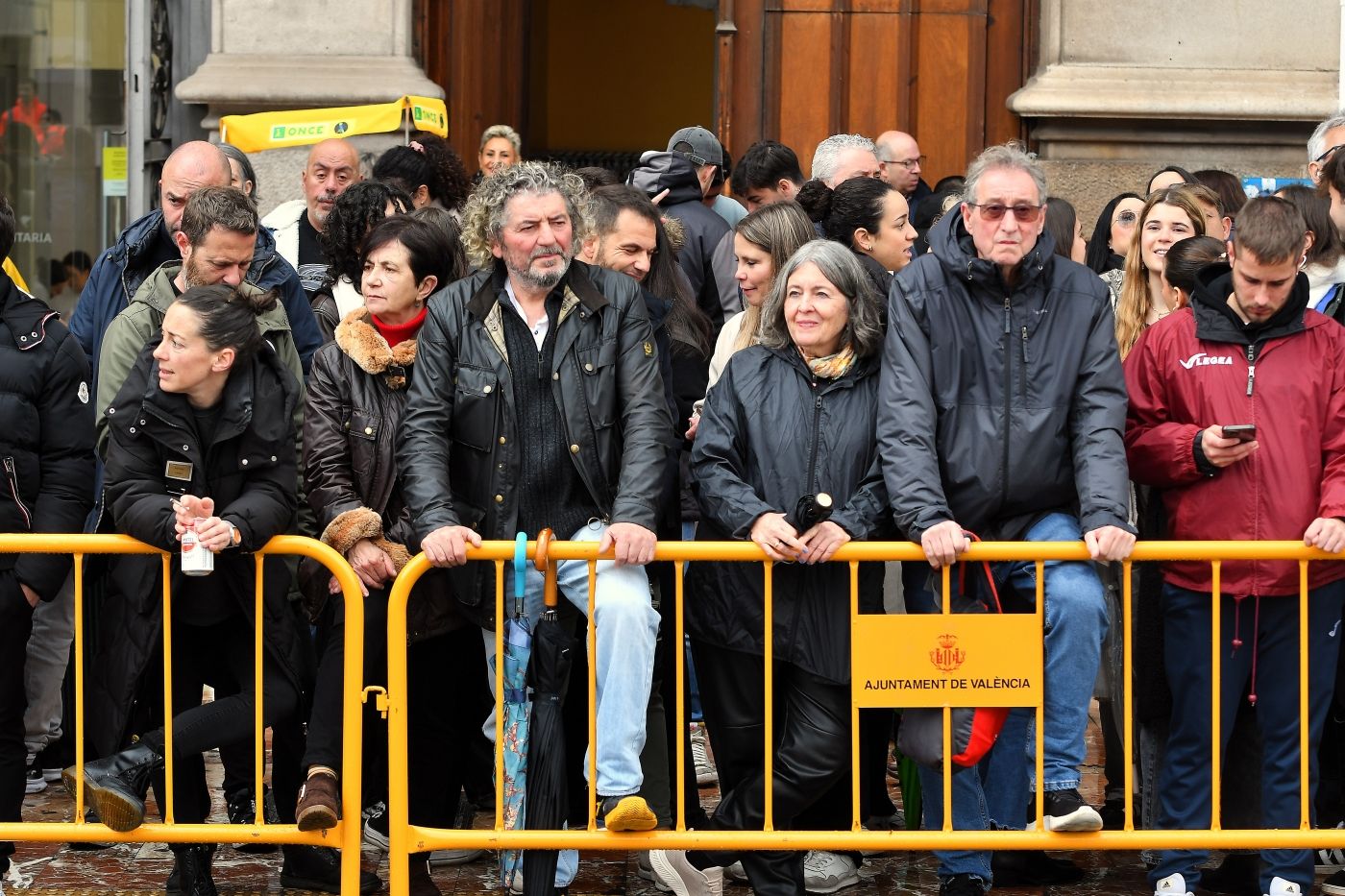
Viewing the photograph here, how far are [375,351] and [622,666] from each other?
1.31m

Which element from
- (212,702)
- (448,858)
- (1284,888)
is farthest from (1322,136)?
(212,702)

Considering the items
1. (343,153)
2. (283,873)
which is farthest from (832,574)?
(343,153)

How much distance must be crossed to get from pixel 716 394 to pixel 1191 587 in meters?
1.59

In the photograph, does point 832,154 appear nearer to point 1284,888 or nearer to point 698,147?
point 698,147

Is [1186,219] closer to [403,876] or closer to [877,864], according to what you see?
[877,864]

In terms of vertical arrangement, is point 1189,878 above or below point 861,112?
below

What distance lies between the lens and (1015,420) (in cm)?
579

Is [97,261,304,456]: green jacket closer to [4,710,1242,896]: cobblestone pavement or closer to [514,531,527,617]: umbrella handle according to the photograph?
[514,531,527,617]: umbrella handle

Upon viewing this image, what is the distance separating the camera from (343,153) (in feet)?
28.5

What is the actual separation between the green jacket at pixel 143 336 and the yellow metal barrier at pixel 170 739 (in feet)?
1.46

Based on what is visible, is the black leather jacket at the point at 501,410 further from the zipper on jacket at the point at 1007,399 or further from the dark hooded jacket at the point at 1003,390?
the zipper on jacket at the point at 1007,399

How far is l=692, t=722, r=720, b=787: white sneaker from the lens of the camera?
7.51 meters

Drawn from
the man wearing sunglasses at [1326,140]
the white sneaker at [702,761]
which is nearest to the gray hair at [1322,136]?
the man wearing sunglasses at [1326,140]

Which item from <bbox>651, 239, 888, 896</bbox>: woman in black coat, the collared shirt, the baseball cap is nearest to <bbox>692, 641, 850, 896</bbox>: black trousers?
<bbox>651, 239, 888, 896</bbox>: woman in black coat
